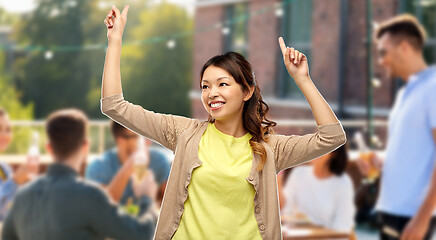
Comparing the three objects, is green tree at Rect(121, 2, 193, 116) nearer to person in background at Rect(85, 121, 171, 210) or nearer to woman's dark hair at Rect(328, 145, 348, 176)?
person in background at Rect(85, 121, 171, 210)

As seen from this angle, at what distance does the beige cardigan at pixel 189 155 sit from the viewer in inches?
35.8

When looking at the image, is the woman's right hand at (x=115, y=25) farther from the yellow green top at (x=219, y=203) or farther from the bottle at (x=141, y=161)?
the bottle at (x=141, y=161)

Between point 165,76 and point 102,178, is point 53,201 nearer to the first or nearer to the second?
point 102,178

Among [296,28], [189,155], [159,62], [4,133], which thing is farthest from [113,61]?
[159,62]

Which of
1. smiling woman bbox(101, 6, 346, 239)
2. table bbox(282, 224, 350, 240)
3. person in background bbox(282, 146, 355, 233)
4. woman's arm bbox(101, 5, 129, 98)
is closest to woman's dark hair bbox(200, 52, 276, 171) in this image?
smiling woman bbox(101, 6, 346, 239)

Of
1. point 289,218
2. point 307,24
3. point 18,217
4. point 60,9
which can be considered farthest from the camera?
point 307,24

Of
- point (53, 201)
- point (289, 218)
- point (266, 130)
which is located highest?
point (266, 130)

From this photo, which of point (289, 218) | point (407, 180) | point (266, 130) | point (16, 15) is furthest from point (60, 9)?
point (266, 130)

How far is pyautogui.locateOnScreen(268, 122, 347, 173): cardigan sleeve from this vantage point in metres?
0.92

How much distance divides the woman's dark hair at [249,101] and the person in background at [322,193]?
161 centimetres

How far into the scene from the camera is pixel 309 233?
2.33m

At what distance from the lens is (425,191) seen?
6.94 feet

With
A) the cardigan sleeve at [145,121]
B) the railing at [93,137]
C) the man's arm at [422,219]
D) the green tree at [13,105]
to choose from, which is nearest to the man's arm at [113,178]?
the railing at [93,137]

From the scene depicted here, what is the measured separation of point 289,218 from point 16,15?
1.70 m
